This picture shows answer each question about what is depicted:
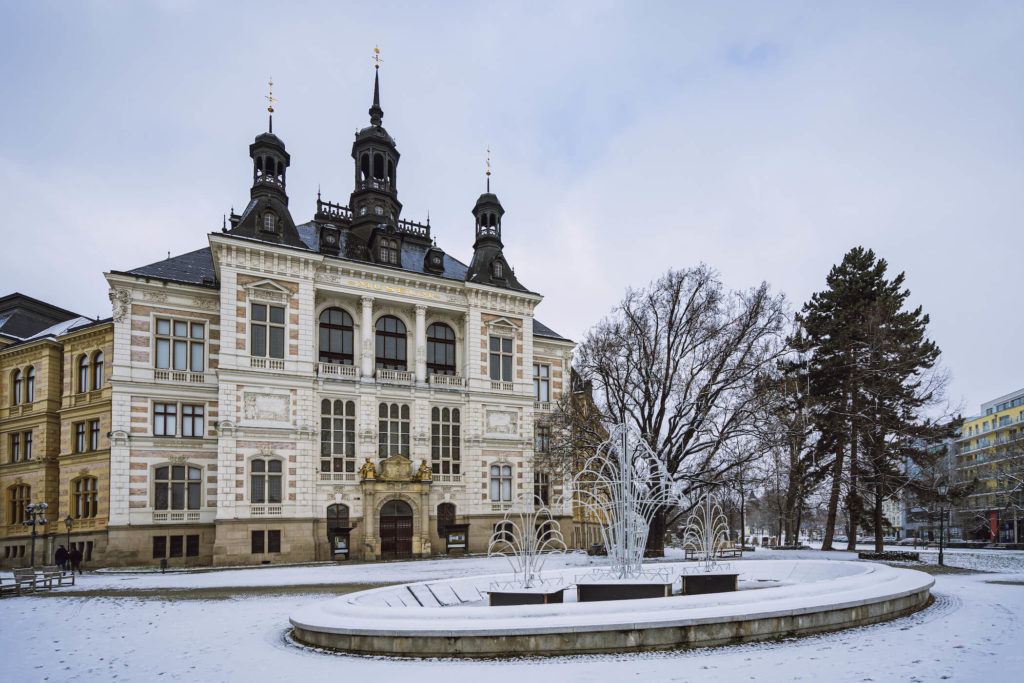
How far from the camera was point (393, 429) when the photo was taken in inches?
1610

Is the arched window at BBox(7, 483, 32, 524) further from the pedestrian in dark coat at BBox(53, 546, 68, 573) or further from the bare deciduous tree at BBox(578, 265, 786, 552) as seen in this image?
the bare deciduous tree at BBox(578, 265, 786, 552)

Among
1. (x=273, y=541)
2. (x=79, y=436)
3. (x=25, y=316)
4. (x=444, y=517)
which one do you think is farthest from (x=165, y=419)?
(x=25, y=316)

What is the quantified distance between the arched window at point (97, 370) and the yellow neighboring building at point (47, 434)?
0.17 ft

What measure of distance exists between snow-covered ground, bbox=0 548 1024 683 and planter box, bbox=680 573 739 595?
434 centimetres

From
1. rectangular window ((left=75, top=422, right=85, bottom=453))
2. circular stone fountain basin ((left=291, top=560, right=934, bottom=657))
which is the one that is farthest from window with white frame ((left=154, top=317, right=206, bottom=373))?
circular stone fountain basin ((left=291, top=560, right=934, bottom=657))

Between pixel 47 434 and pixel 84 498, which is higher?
pixel 47 434

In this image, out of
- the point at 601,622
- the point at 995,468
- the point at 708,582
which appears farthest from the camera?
the point at 995,468

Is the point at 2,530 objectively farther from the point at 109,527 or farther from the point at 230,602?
the point at 230,602

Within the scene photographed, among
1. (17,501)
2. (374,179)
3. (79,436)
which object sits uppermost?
(374,179)

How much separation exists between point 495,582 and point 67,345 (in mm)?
32547

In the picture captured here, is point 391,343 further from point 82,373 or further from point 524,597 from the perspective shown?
point 524,597

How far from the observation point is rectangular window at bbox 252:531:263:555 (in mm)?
35469

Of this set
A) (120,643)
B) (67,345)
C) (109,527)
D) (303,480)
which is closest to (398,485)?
(303,480)

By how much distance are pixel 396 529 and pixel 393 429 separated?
5.53m
